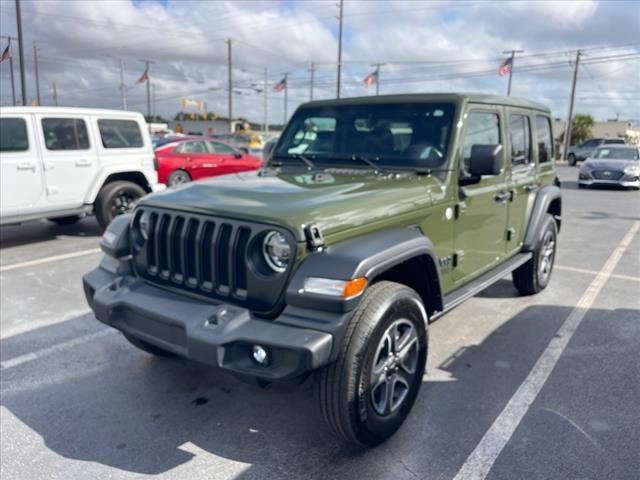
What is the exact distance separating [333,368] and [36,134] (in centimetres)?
652

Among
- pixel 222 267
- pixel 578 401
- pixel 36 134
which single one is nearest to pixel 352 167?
pixel 222 267

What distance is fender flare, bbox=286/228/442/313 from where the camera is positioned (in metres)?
2.53

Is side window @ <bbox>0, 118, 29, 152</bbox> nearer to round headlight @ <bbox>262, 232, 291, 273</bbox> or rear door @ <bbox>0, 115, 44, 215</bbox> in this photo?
rear door @ <bbox>0, 115, 44, 215</bbox>

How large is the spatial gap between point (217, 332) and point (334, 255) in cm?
67

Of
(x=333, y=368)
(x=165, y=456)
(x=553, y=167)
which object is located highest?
(x=553, y=167)

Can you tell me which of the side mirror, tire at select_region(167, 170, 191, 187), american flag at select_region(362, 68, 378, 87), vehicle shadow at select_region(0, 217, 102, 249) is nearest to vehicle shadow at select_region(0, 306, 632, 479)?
the side mirror

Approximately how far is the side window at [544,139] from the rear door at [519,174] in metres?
0.26

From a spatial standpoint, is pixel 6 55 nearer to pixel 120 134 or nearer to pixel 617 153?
pixel 120 134

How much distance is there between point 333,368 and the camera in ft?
8.60

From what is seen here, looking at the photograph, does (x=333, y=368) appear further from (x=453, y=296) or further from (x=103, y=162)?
(x=103, y=162)

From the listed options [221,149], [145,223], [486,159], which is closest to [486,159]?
[486,159]

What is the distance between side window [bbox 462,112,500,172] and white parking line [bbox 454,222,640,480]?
156cm

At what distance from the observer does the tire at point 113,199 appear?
818cm

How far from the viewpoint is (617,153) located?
57.1 ft
